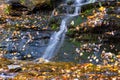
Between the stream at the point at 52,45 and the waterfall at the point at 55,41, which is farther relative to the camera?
the waterfall at the point at 55,41

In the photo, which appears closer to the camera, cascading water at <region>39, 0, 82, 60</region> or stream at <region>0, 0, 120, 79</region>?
stream at <region>0, 0, 120, 79</region>

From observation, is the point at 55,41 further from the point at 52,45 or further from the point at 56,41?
the point at 52,45

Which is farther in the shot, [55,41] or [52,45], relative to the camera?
[55,41]

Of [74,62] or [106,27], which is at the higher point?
[106,27]

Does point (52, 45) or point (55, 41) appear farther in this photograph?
point (55, 41)

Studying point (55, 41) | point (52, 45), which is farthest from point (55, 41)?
point (52, 45)

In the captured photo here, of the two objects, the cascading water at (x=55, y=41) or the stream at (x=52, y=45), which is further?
the cascading water at (x=55, y=41)

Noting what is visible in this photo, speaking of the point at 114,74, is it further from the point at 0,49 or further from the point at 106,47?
the point at 0,49

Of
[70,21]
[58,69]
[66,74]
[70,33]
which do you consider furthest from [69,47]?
[66,74]

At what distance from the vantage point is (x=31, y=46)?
1216 centimetres

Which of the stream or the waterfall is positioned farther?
the waterfall

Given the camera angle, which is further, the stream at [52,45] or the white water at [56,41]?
the white water at [56,41]

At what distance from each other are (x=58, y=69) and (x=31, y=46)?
11.8 ft

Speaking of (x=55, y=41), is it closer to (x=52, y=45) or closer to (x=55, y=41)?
(x=55, y=41)
